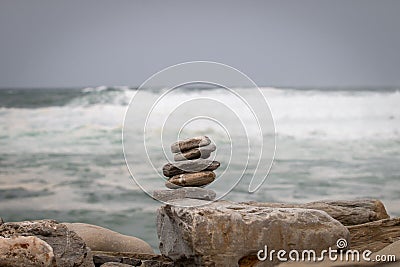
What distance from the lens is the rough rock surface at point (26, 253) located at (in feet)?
12.9

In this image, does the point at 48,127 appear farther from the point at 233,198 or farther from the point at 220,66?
the point at 220,66

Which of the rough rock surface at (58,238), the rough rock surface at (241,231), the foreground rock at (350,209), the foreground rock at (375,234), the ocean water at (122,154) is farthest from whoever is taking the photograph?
the ocean water at (122,154)

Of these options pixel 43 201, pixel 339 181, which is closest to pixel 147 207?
pixel 43 201

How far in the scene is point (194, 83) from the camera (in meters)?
4.60

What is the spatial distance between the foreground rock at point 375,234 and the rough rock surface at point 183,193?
1090mm

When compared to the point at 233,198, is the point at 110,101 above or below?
above

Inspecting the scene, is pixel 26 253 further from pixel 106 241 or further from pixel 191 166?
pixel 106 241

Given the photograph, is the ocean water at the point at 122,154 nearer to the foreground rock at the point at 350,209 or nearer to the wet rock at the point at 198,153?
the foreground rock at the point at 350,209

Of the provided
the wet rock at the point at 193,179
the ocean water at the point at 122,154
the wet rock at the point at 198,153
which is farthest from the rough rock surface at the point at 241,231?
the ocean water at the point at 122,154

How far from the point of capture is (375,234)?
4992mm

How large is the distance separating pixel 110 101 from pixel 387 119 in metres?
4.93

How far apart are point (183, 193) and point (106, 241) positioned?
1105 millimetres
